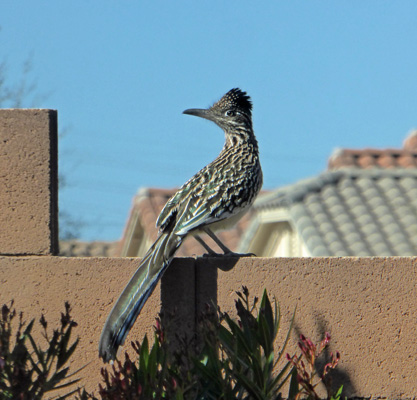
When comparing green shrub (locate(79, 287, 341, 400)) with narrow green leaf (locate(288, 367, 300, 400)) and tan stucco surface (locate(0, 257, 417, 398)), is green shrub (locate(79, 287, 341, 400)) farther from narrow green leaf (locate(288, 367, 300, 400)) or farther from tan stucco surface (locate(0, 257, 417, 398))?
tan stucco surface (locate(0, 257, 417, 398))

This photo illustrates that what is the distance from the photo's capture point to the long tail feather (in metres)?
4.41

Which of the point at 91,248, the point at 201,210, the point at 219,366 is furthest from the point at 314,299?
the point at 91,248

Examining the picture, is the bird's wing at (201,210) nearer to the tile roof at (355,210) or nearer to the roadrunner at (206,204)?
the roadrunner at (206,204)

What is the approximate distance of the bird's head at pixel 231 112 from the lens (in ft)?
20.5

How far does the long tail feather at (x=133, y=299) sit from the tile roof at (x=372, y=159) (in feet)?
41.7

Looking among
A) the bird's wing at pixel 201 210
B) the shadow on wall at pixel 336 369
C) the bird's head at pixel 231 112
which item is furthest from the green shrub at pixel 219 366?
the bird's head at pixel 231 112

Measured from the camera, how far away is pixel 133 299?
4.55 m

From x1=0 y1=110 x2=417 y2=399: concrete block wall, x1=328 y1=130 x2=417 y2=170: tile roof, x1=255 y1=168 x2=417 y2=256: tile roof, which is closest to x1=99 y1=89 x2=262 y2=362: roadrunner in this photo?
x1=0 y1=110 x2=417 y2=399: concrete block wall

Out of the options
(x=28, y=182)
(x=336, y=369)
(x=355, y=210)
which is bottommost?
(x=336, y=369)

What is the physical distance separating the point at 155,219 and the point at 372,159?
4.53 m

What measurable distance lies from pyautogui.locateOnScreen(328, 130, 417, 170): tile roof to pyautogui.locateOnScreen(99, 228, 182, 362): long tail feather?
12723 mm

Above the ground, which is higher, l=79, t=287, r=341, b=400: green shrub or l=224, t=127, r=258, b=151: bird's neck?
l=224, t=127, r=258, b=151: bird's neck

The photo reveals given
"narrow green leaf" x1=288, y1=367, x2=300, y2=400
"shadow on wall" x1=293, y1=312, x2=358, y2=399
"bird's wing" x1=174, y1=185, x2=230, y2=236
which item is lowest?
"narrow green leaf" x1=288, y1=367, x2=300, y2=400

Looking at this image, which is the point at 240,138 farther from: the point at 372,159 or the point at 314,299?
the point at 372,159
